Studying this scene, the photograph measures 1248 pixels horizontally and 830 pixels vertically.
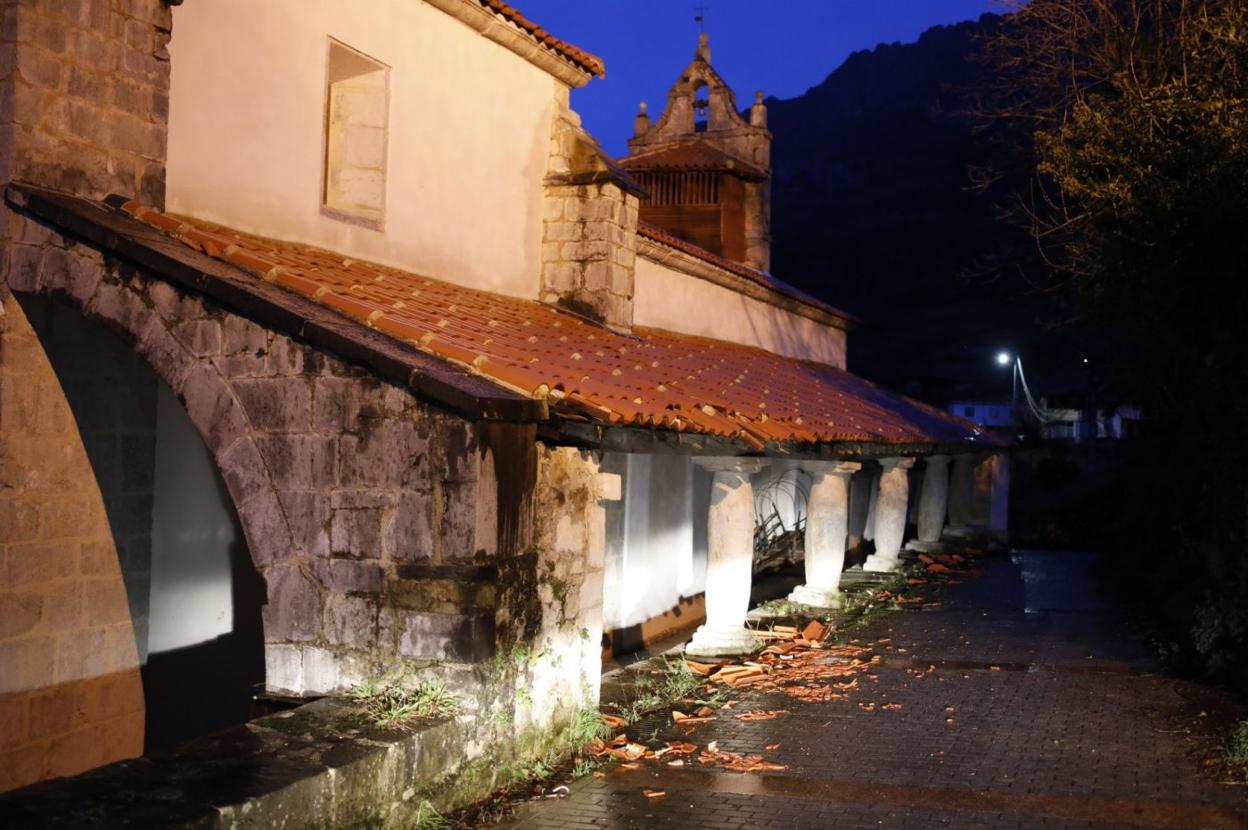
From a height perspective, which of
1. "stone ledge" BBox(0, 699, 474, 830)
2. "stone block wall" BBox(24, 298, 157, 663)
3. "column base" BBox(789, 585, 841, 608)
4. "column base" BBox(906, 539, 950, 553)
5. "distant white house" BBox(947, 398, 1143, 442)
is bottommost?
"column base" BBox(789, 585, 841, 608)

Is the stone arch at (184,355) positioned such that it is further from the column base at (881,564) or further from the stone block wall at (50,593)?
the column base at (881,564)

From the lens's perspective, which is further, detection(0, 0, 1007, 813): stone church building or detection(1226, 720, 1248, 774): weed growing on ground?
detection(1226, 720, 1248, 774): weed growing on ground

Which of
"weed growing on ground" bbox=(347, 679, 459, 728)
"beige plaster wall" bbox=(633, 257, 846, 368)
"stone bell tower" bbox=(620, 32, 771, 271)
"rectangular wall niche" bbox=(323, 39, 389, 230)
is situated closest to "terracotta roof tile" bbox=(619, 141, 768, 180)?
"stone bell tower" bbox=(620, 32, 771, 271)

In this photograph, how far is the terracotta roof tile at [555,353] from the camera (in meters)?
6.66

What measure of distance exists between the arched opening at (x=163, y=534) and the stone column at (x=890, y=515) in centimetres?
937

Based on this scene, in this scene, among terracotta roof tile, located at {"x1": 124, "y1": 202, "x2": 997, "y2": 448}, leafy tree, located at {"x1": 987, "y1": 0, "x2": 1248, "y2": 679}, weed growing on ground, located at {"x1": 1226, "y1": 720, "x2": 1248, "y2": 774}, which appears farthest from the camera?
leafy tree, located at {"x1": 987, "y1": 0, "x2": 1248, "y2": 679}

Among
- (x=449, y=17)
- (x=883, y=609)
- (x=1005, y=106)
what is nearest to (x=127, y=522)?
(x=449, y=17)

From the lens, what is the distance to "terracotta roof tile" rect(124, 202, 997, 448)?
6.66 meters

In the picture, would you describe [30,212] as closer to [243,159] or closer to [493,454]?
[243,159]

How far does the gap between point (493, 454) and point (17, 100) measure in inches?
139

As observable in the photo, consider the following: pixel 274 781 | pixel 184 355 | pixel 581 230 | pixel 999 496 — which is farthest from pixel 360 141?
pixel 999 496

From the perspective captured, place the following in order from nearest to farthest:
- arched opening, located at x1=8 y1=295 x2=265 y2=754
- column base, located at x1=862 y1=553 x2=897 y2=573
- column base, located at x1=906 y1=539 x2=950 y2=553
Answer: arched opening, located at x1=8 y1=295 x2=265 y2=754 < column base, located at x1=862 y1=553 x2=897 y2=573 < column base, located at x1=906 y1=539 x2=950 y2=553

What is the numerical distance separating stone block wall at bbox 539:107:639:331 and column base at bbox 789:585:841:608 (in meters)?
3.55

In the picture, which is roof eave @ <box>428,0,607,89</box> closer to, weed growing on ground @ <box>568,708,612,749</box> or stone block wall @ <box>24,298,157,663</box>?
stone block wall @ <box>24,298,157,663</box>
